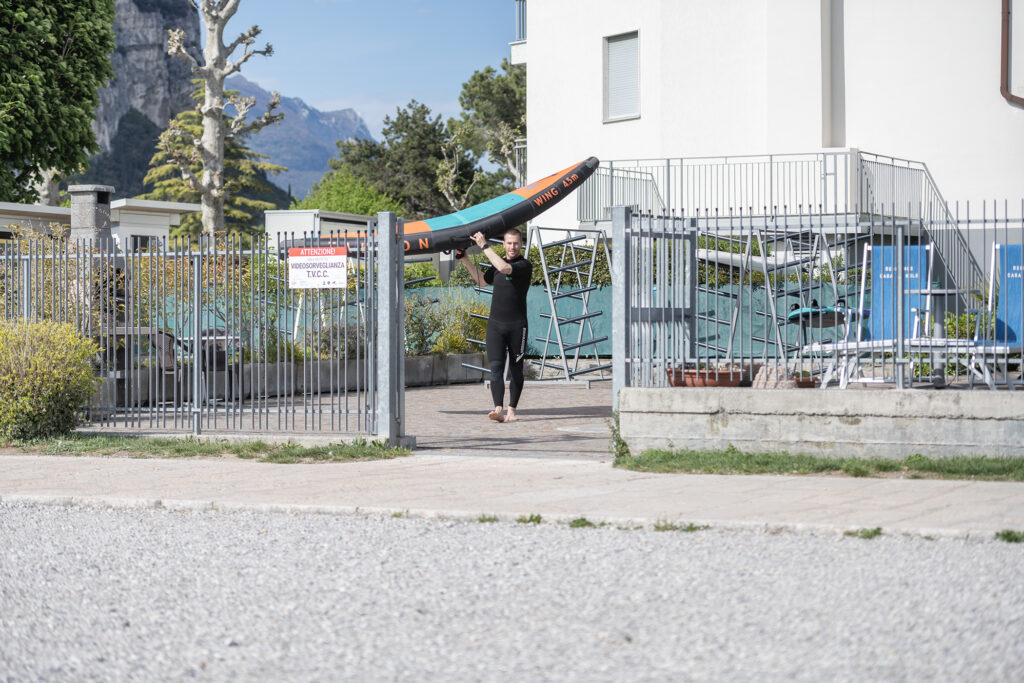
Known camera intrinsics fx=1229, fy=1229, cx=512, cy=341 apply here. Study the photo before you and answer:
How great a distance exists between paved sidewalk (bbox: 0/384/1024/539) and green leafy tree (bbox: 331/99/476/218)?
5957cm

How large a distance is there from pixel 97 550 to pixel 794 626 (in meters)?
3.84

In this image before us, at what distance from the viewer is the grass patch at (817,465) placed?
876cm

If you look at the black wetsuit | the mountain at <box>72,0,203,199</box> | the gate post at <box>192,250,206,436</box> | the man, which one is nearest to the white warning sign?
the gate post at <box>192,250,206,436</box>

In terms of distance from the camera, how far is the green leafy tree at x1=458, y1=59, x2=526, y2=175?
65.0m

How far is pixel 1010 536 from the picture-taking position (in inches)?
253

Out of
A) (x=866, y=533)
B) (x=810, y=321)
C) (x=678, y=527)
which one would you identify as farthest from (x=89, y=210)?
(x=866, y=533)

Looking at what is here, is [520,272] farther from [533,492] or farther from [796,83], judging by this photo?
[796,83]

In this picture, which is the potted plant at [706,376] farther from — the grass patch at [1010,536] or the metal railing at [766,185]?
the metal railing at [766,185]

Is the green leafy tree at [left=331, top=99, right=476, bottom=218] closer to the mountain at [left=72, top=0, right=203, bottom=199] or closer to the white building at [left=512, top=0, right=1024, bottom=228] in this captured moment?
the white building at [left=512, top=0, right=1024, bottom=228]

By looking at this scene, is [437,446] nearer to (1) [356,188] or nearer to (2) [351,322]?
(2) [351,322]

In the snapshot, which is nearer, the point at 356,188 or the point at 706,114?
the point at 706,114

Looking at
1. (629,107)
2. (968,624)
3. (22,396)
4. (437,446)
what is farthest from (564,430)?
(629,107)

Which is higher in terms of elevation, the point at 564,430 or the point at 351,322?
the point at 351,322

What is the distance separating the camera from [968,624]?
4.77 m
